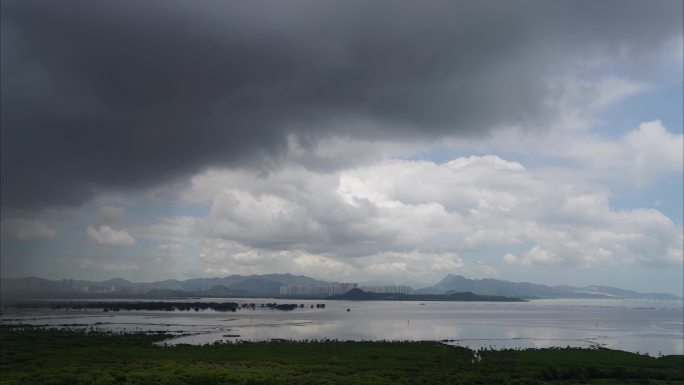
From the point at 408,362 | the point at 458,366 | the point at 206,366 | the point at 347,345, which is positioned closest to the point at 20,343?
the point at 206,366

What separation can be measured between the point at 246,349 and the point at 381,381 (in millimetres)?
25590

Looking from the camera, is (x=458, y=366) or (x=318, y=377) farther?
(x=458, y=366)

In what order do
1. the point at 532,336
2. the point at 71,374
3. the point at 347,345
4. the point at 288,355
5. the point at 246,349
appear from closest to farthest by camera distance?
the point at 71,374
the point at 288,355
the point at 246,349
the point at 347,345
the point at 532,336

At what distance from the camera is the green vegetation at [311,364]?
4412cm

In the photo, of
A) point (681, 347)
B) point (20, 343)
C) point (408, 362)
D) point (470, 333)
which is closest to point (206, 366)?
point (408, 362)

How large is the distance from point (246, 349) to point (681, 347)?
68.8 metres

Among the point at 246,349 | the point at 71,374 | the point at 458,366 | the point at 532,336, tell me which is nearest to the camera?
the point at 71,374

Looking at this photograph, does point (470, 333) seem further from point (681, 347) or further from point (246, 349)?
point (246, 349)

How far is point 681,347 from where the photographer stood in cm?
8062

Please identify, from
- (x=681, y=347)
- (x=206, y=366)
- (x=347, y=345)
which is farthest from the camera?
(x=681, y=347)

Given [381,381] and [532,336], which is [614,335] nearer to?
[532,336]

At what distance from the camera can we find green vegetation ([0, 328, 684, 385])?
145 ft

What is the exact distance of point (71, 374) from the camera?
44094 millimetres

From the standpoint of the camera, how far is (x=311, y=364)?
52.8 metres
